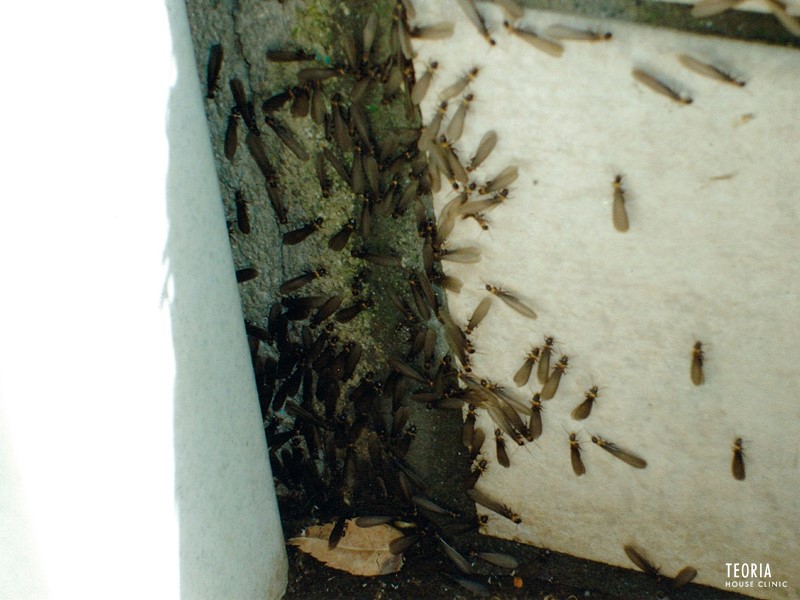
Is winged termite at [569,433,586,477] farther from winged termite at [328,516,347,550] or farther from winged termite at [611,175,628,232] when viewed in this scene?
winged termite at [328,516,347,550]

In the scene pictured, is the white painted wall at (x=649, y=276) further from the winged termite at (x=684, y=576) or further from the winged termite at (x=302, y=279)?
the winged termite at (x=302, y=279)

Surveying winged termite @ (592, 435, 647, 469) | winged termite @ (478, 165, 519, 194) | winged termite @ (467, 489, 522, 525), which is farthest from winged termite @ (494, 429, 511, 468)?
winged termite @ (478, 165, 519, 194)

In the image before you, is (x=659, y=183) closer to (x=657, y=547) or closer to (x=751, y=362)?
(x=751, y=362)

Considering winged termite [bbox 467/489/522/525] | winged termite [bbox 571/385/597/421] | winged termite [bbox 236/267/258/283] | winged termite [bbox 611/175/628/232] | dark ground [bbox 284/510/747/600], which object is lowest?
dark ground [bbox 284/510/747/600]

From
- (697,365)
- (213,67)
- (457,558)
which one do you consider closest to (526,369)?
(697,365)

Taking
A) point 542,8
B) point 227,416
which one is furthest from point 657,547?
point 542,8

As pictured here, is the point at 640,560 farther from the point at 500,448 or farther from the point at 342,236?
the point at 342,236
